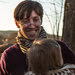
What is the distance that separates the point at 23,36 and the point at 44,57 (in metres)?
0.72

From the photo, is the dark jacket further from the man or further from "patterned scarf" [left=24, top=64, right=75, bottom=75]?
"patterned scarf" [left=24, top=64, right=75, bottom=75]

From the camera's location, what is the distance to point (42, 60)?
1.90 m

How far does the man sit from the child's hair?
1.59 ft

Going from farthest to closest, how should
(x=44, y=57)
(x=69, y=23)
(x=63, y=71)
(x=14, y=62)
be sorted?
(x=69, y=23) < (x=14, y=62) < (x=63, y=71) < (x=44, y=57)

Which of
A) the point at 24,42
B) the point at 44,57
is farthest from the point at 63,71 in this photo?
the point at 24,42

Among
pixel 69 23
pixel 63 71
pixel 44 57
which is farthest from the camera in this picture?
pixel 69 23

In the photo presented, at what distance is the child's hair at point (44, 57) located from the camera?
191 centimetres

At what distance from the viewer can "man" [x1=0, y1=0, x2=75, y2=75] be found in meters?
2.44

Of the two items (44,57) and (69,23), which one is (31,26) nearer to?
(44,57)

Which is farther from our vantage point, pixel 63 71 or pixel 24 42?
pixel 24 42

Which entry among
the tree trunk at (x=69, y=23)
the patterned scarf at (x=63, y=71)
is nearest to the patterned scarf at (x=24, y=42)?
the patterned scarf at (x=63, y=71)

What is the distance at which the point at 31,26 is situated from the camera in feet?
8.16

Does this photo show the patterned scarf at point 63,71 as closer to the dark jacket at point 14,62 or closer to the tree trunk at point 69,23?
the dark jacket at point 14,62

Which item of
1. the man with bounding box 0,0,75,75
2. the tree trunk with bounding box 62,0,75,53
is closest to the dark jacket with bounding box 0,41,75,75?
the man with bounding box 0,0,75,75
